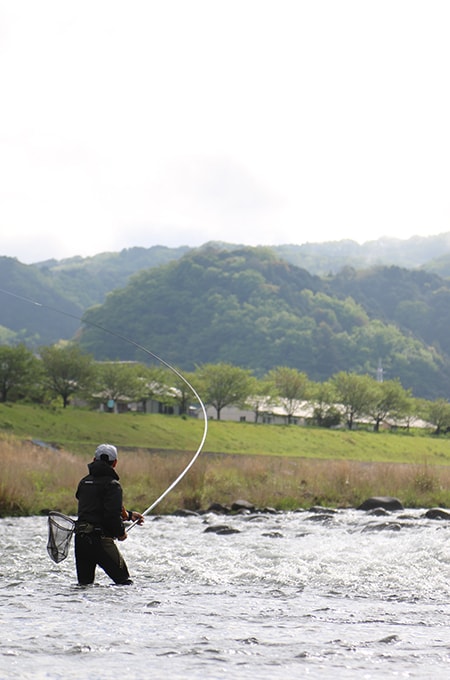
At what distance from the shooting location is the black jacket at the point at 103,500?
1123cm

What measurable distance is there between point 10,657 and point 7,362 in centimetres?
6982

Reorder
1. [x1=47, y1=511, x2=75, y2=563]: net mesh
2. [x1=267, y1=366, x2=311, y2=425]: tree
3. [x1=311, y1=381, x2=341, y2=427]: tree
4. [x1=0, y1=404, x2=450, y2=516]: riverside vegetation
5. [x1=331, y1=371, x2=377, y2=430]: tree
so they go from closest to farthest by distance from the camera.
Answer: [x1=47, y1=511, x2=75, y2=563]: net mesh, [x1=0, y1=404, x2=450, y2=516]: riverside vegetation, [x1=311, y1=381, x2=341, y2=427]: tree, [x1=331, y1=371, x2=377, y2=430]: tree, [x1=267, y1=366, x2=311, y2=425]: tree

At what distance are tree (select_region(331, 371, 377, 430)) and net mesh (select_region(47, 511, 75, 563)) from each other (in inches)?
3284

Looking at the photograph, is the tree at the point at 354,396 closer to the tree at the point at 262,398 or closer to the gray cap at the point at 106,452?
the tree at the point at 262,398

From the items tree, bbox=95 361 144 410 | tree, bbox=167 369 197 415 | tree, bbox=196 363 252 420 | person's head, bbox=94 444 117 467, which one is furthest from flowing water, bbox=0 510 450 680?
tree, bbox=196 363 252 420

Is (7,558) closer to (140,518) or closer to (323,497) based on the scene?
(140,518)

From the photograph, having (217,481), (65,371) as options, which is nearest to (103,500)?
(217,481)

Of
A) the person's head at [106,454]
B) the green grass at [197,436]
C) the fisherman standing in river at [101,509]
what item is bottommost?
the green grass at [197,436]

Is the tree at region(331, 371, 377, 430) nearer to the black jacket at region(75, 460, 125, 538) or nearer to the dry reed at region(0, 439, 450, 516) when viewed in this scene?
the dry reed at region(0, 439, 450, 516)

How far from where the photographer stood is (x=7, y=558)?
15.9 meters

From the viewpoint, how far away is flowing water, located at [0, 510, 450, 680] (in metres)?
8.09

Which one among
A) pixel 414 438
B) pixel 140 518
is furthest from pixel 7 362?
pixel 140 518

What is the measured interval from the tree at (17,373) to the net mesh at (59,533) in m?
62.2

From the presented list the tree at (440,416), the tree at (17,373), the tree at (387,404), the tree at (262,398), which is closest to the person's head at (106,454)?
the tree at (17,373)
